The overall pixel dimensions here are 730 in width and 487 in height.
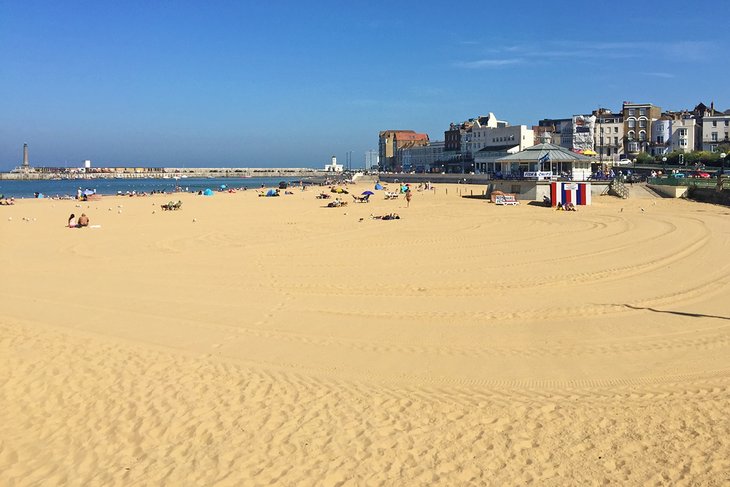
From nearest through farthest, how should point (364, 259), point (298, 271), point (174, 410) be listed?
point (174, 410) < point (298, 271) < point (364, 259)

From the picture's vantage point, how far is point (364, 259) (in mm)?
16078

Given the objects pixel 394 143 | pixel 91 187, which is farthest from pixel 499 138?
pixel 91 187

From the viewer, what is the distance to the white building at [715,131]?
7833 cm

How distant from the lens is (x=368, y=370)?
24.8 feet

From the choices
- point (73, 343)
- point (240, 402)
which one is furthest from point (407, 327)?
point (73, 343)

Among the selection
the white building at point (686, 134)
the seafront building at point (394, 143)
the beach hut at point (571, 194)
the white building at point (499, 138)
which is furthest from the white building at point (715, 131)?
the seafront building at point (394, 143)

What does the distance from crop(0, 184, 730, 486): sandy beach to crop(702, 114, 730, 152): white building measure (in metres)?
74.3

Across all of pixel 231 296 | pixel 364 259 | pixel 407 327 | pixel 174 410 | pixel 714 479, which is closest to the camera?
pixel 714 479

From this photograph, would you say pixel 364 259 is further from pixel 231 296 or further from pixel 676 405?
pixel 676 405

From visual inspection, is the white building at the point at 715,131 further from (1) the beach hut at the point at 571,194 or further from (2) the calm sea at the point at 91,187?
(2) the calm sea at the point at 91,187

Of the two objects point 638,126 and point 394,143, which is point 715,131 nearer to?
point 638,126

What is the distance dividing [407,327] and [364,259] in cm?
667

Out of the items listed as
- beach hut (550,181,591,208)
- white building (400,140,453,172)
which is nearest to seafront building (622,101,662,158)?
white building (400,140,453,172)

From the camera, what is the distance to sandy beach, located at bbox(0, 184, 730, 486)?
208 inches
